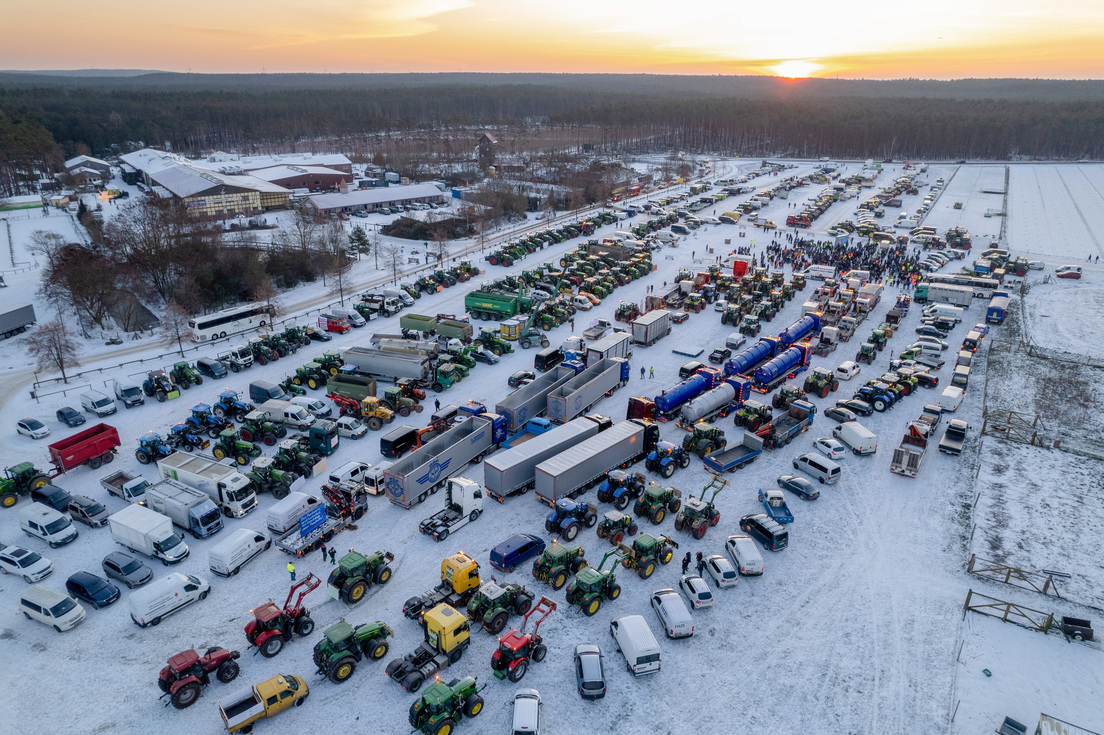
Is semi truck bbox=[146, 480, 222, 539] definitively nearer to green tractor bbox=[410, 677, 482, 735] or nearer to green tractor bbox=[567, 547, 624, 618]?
green tractor bbox=[410, 677, 482, 735]

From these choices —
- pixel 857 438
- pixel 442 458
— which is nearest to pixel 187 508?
pixel 442 458

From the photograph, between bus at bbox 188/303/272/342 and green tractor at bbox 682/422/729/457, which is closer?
green tractor at bbox 682/422/729/457

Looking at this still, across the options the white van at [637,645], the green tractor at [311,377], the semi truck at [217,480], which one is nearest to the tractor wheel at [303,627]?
the semi truck at [217,480]

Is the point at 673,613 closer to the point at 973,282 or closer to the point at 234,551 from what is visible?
the point at 234,551

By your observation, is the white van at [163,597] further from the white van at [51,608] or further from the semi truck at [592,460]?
the semi truck at [592,460]

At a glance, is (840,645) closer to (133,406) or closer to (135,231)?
(133,406)

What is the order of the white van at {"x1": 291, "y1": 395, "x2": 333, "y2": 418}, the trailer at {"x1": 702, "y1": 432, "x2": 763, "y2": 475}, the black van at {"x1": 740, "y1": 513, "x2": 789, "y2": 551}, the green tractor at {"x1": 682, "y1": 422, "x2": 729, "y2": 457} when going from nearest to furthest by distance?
the black van at {"x1": 740, "y1": 513, "x2": 789, "y2": 551} → the trailer at {"x1": 702, "y1": 432, "x2": 763, "y2": 475} → the green tractor at {"x1": 682, "y1": 422, "x2": 729, "y2": 457} → the white van at {"x1": 291, "y1": 395, "x2": 333, "y2": 418}

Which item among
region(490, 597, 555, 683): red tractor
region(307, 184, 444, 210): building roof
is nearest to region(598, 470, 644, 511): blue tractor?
region(490, 597, 555, 683): red tractor
